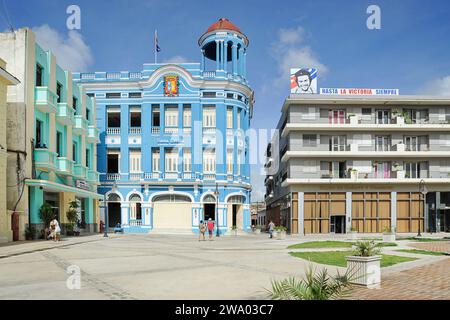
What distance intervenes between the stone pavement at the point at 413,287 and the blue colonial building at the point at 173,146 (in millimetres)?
30198

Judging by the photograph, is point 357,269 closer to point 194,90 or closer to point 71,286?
point 71,286

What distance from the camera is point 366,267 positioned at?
30.8 ft

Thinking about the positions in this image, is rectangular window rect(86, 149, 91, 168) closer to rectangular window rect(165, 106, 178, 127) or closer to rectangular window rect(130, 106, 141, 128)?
rectangular window rect(130, 106, 141, 128)

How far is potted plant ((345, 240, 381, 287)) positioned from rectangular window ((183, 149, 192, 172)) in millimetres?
33301

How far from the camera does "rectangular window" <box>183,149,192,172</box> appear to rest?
42.4 meters

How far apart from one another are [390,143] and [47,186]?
1345 inches

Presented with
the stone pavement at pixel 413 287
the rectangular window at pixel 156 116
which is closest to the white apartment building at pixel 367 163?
the rectangular window at pixel 156 116

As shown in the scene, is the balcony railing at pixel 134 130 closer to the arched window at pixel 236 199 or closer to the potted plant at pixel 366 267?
the arched window at pixel 236 199

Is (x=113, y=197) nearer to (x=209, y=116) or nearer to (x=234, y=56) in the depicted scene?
(x=209, y=116)

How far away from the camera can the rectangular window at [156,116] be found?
43.4 m

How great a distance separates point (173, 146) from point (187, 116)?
3.60 metres

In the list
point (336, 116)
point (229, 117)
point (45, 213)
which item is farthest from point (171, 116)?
point (45, 213)

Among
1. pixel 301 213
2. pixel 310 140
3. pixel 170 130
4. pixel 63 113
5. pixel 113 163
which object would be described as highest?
pixel 170 130

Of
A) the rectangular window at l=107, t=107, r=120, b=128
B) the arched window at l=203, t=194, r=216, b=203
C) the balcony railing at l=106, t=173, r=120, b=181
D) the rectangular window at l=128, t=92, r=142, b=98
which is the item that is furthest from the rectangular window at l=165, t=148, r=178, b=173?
the rectangular window at l=107, t=107, r=120, b=128
